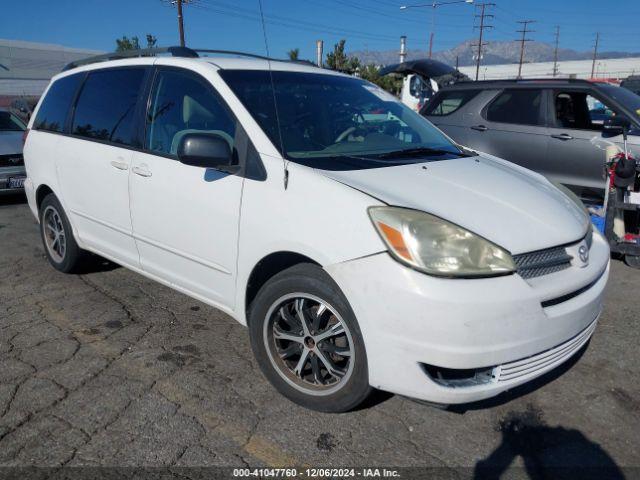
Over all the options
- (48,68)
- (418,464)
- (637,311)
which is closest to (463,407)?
(418,464)

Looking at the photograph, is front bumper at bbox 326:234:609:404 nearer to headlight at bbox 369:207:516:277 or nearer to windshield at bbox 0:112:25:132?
headlight at bbox 369:207:516:277

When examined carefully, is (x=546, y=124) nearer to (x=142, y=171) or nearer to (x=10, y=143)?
(x=142, y=171)

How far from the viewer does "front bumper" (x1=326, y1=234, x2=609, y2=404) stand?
2234 mm

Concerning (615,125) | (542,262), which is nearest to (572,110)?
(615,125)

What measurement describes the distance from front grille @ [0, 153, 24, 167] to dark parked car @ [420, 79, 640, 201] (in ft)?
20.6

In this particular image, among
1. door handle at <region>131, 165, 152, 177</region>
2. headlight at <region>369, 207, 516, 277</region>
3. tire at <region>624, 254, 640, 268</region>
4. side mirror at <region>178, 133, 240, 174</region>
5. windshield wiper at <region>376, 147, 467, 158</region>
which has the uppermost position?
side mirror at <region>178, 133, 240, 174</region>

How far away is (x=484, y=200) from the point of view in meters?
2.72

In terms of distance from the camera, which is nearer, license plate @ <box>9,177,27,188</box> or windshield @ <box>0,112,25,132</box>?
license plate @ <box>9,177,27,188</box>

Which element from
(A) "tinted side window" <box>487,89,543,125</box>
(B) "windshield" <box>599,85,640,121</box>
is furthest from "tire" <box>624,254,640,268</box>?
(A) "tinted side window" <box>487,89,543,125</box>

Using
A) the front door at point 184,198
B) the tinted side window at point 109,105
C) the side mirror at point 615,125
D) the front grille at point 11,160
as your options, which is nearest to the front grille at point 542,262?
the front door at point 184,198

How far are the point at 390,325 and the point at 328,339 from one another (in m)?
0.47

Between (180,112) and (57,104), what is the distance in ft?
6.19

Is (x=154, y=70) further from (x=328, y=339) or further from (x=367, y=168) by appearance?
(x=328, y=339)

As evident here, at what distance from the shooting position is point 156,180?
11.1ft
